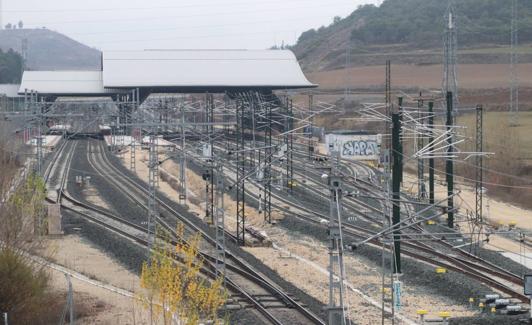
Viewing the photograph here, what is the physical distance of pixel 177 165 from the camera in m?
43.9

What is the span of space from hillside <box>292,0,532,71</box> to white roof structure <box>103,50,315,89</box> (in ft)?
83.4

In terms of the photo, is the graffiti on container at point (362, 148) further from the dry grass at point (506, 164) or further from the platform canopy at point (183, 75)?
the platform canopy at point (183, 75)

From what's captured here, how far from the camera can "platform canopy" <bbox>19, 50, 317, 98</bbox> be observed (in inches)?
1999

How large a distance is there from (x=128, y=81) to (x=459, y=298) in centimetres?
3716

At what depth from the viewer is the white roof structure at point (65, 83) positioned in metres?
55.3

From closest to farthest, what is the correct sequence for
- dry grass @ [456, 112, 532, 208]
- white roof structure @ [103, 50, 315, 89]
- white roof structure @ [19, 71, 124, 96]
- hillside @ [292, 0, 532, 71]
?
1. dry grass @ [456, 112, 532, 208]
2. white roof structure @ [103, 50, 315, 89]
3. white roof structure @ [19, 71, 124, 96]
4. hillside @ [292, 0, 532, 71]

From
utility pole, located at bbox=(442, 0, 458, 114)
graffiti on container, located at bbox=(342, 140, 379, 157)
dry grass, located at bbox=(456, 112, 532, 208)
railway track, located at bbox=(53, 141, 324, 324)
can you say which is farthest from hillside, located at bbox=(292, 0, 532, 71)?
railway track, located at bbox=(53, 141, 324, 324)

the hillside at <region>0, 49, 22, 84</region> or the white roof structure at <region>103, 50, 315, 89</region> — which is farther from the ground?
the hillside at <region>0, 49, 22, 84</region>

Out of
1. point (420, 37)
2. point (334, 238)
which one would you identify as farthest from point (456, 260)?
point (420, 37)

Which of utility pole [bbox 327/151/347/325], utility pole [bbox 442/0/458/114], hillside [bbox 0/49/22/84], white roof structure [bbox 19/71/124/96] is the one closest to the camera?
utility pole [bbox 327/151/347/325]

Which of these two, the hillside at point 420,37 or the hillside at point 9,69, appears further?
the hillside at point 9,69

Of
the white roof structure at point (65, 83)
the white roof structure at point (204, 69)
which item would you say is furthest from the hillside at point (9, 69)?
the white roof structure at point (204, 69)

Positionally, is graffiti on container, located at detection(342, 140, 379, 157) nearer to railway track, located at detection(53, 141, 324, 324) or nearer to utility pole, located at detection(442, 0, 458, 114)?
railway track, located at detection(53, 141, 324, 324)

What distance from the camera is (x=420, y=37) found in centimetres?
9206
